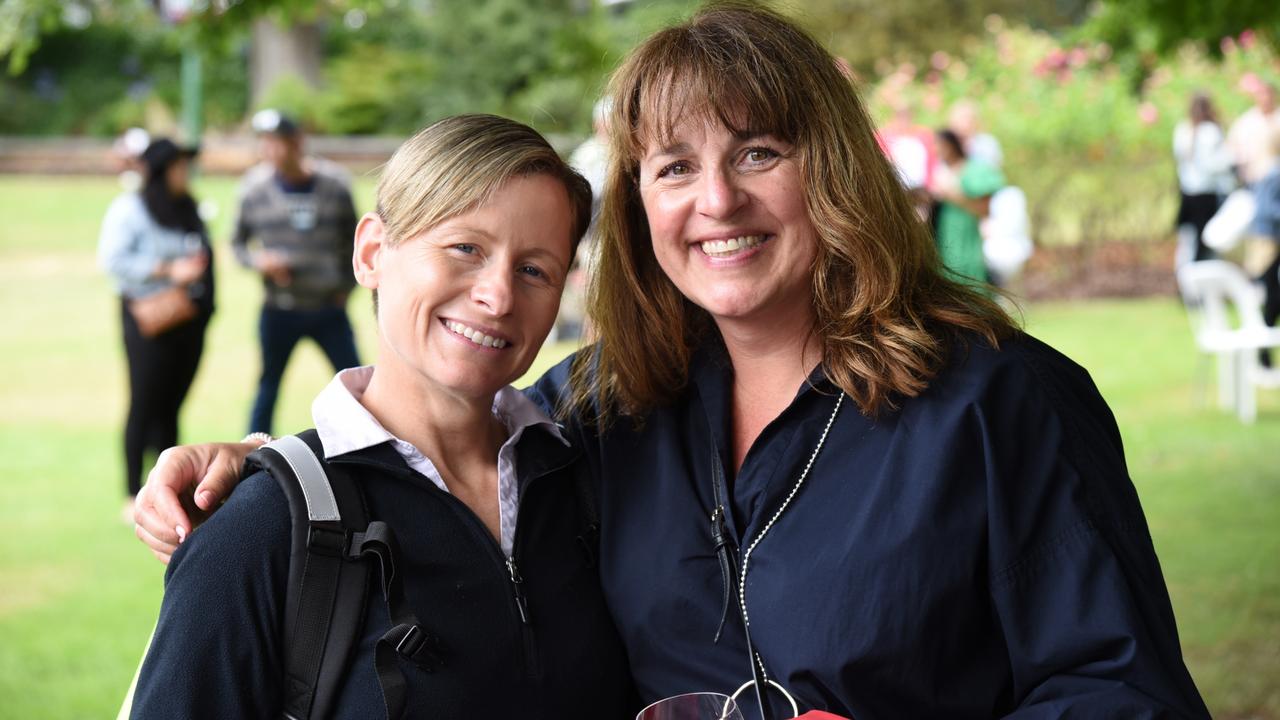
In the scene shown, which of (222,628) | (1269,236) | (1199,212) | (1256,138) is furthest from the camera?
(1199,212)

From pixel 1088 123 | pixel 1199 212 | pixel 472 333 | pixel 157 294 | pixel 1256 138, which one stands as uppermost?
pixel 472 333

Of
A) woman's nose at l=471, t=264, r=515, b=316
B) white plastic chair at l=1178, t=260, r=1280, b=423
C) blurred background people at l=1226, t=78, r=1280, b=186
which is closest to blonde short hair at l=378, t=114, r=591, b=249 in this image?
woman's nose at l=471, t=264, r=515, b=316

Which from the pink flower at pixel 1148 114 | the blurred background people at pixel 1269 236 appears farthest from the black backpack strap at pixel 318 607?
the pink flower at pixel 1148 114

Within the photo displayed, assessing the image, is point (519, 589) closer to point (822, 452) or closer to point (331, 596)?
point (331, 596)

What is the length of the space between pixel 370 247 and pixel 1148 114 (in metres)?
16.0

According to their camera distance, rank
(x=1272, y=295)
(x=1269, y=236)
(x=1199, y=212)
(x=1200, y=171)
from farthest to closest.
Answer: (x=1199, y=212) → (x=1200, y=171) → (x=1269, y=236) → (x=1272, y=295)

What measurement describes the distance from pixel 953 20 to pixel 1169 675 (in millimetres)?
27593

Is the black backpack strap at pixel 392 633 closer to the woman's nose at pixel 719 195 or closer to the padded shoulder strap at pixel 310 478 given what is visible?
the padded shoulder strap at pixel 310 478

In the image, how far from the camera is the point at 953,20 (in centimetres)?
2797

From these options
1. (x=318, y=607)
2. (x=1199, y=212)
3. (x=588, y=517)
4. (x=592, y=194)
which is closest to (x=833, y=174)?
(x=592, y=194)

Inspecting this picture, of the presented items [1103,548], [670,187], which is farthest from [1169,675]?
[670,187]

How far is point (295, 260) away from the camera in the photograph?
885 cm

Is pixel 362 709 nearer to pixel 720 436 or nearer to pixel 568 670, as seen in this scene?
pixel 568 670

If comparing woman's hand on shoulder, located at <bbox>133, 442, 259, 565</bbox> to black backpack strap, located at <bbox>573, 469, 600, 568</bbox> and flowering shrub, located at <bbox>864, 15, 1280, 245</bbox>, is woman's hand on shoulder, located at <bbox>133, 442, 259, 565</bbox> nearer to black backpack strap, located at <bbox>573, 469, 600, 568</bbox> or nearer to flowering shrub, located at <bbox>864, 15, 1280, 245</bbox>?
black backpack strap, located at <bbox>573, 469, 600, 568</bbox>
